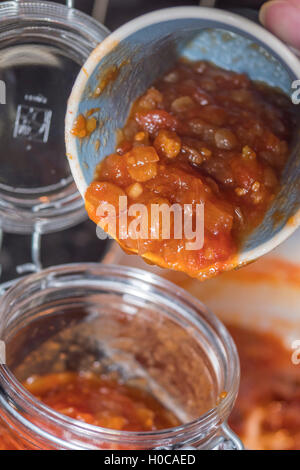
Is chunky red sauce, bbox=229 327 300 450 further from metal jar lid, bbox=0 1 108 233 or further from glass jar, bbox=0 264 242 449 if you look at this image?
metal jar lid, bbox=0 1 108 233

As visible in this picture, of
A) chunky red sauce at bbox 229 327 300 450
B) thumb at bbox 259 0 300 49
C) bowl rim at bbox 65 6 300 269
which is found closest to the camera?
bowl rim at bbox 65 6 300 269

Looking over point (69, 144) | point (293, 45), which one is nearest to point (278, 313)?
point (293, 45)

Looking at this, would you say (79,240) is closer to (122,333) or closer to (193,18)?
(122,333)

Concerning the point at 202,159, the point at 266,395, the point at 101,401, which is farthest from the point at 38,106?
the point at 266,395

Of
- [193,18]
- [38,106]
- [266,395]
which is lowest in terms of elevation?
[266,395]

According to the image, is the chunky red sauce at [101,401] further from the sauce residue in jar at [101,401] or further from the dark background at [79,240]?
the dark background at [79,240]

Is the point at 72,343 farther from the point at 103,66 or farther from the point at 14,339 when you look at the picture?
the point at 103,66

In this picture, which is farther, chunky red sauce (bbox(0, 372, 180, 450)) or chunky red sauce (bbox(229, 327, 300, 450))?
chunky red sauce (bbox(229, 327, 300, 450))

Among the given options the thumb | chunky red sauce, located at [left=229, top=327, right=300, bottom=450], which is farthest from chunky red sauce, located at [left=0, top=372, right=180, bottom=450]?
the thumb
